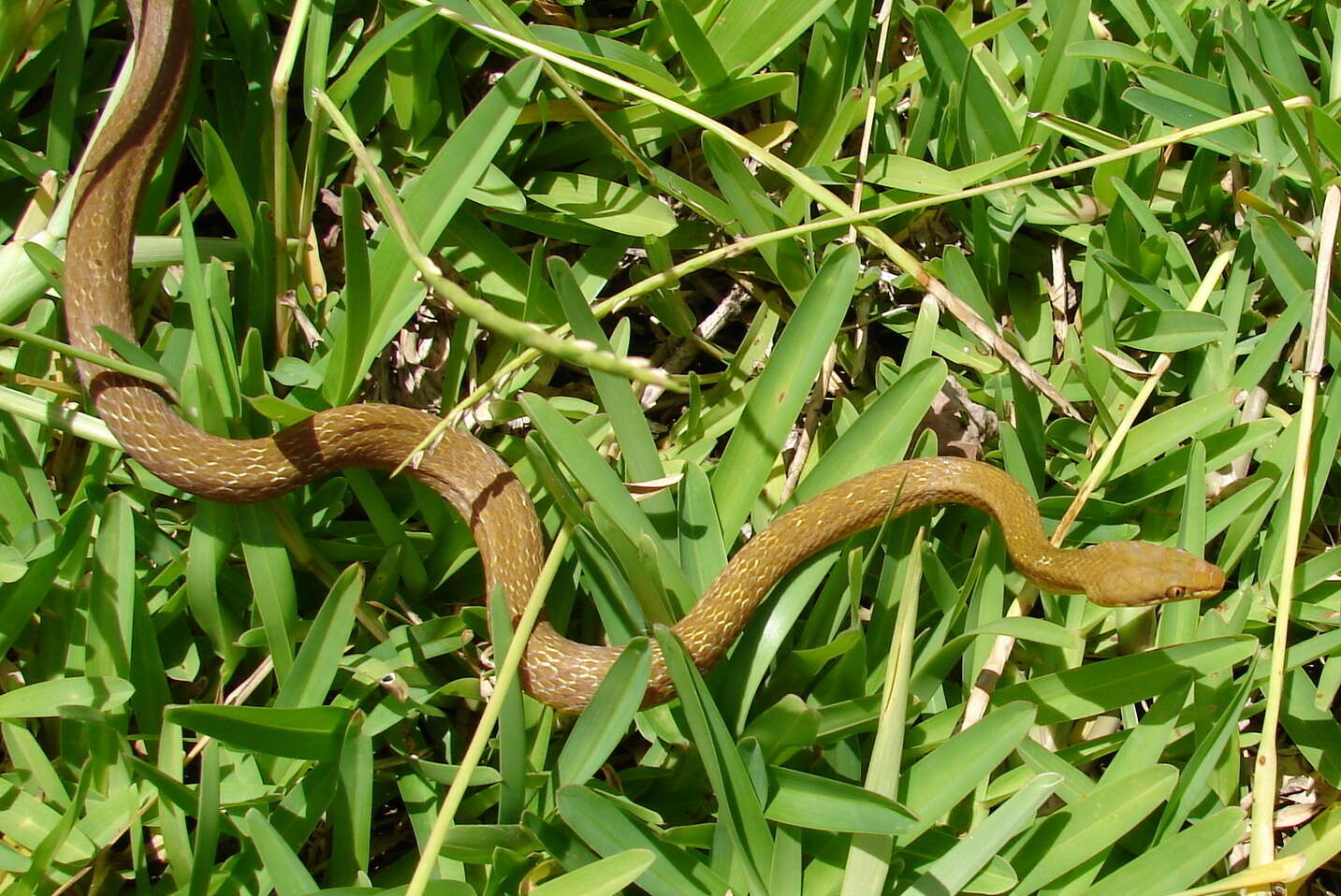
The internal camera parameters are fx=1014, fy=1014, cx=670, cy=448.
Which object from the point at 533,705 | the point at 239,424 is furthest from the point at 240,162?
the point at 533,705

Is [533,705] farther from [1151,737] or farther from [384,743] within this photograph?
[1151,737]

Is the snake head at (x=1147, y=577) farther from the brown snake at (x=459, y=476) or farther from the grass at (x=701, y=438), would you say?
the grass at (x=701, y=438)

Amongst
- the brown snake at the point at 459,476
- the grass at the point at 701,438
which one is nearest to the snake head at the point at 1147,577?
the brown snake at the point at 459,476

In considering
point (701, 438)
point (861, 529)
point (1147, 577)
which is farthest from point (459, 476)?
point (1147, 577)

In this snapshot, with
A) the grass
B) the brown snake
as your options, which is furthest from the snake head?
the grass

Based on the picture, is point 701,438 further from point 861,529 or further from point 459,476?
point 459,476

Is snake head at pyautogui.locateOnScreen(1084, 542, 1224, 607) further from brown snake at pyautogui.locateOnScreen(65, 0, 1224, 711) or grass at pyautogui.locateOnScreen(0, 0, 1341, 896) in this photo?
grass at pyautogui.locateOnScreen(0, 0, 1341, 896)

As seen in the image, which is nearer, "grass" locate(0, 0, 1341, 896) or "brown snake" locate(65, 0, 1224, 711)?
"grass" locate(0, 0, 1341, 896)
